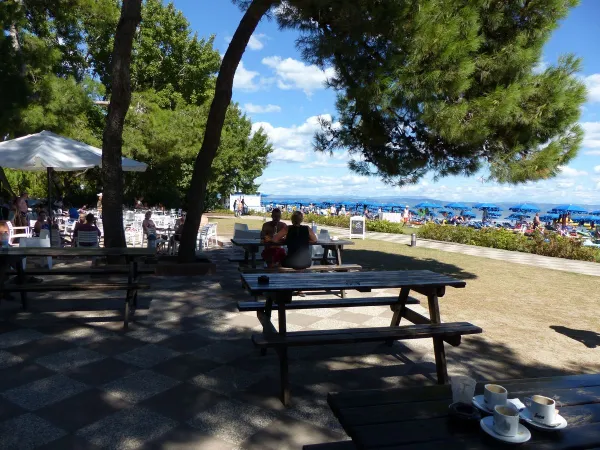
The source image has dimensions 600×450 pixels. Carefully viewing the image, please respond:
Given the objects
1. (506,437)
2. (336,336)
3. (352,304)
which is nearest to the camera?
(506,437)

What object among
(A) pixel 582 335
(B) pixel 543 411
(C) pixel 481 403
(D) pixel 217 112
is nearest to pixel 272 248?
(D) pixel 217 112

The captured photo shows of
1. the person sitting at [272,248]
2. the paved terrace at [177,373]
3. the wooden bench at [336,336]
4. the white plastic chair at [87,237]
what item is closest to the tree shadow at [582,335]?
the paved terrace at [177,373]

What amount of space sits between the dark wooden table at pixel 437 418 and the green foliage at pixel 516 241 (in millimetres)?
12648

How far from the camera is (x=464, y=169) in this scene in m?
6.67

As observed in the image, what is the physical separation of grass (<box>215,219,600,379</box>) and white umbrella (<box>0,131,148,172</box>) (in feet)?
18.6

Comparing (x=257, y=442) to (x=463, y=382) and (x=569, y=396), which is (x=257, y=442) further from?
(x=569, y=396)

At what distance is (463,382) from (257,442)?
1313 mm

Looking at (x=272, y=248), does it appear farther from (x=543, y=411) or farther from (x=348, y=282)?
(x=543, y=411)

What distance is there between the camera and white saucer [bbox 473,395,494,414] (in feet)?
5.38

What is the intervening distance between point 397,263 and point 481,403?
26.8 feet

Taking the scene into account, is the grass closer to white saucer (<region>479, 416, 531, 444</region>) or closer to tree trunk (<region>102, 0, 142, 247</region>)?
white saucer (<region>479, 416, 531, 444</region>)

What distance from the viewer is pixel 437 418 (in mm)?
1627

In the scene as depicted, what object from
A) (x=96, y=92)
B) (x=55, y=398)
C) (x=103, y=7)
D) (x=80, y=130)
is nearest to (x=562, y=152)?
(x=55, y=398)

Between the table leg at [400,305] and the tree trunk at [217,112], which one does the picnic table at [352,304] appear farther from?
the tree trunk at [217,112]
